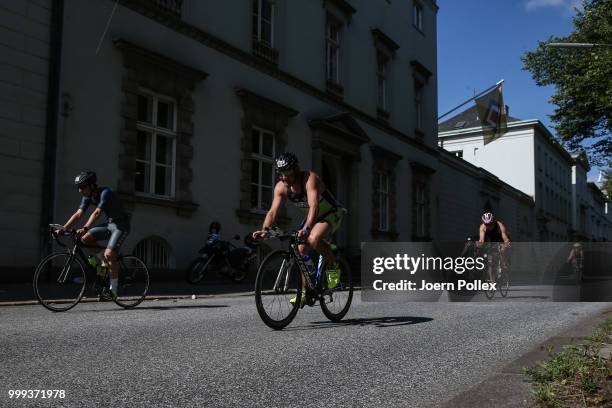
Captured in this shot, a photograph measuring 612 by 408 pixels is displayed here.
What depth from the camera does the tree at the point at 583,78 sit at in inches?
949

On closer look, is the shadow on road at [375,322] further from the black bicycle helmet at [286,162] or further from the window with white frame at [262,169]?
the window with white frame at [262,169]

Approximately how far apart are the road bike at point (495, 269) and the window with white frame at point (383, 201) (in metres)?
13.0

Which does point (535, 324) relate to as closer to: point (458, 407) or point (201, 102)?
point (458, 407)

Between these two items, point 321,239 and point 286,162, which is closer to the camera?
point 286,162

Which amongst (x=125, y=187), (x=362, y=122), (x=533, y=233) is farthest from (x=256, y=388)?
(x=533, y=233)

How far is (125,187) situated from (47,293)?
583cm

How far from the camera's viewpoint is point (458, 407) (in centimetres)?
311

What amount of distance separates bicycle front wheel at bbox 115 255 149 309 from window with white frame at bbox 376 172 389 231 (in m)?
16.8

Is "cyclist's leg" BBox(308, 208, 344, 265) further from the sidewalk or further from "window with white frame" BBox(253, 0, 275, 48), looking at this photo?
"window with white frame" BBox(253, 0, 275, 48)

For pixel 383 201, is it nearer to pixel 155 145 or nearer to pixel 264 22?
pixel 264 22

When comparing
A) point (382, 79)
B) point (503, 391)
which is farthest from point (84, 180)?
point (382, 79)

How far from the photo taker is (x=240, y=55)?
55.6ft

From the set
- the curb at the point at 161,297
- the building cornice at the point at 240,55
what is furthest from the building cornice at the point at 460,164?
the curb at the point at 161,297

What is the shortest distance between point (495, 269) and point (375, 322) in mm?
5022
